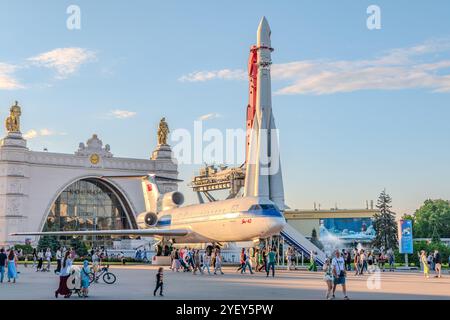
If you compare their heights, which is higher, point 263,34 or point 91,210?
point 263,34

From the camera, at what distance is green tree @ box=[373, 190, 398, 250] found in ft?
251

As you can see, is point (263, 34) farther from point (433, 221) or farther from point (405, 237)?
point (433, 221)

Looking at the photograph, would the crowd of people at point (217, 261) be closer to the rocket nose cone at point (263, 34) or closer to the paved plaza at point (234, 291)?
the paved plaza at point (234, 291)

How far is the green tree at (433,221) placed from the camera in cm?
12419

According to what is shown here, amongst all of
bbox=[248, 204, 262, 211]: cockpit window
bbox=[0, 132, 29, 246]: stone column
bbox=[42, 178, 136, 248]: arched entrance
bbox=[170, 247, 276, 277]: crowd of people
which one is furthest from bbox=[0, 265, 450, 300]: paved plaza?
bbox=[42, 178, 136, 248]: arched entrance

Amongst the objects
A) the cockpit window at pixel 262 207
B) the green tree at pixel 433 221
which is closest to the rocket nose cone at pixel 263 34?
the cockpit window at pixel 262 207

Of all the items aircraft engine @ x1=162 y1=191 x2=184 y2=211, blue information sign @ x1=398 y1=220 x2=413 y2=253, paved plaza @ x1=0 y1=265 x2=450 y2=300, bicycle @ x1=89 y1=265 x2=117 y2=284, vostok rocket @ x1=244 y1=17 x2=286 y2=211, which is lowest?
paved plaza @ x1=0 y1=265 x2=450 y2=300

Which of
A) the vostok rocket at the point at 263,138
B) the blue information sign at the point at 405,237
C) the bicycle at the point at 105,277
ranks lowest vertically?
the bicycle at the point at 105,277

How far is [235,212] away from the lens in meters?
39.8

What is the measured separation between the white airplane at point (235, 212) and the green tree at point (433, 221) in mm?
70042

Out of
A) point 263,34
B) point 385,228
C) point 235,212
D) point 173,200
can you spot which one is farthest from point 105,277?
point 385,228

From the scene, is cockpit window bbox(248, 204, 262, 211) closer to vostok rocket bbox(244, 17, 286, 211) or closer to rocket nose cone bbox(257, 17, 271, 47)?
vostok rocket bbox(244, 17, 286, 211)

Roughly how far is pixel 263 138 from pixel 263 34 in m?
10.4
